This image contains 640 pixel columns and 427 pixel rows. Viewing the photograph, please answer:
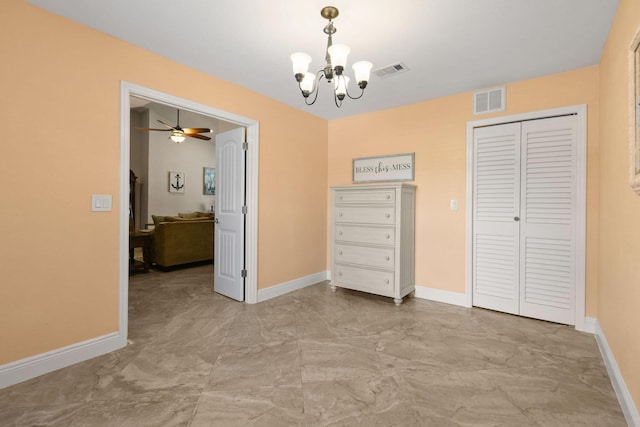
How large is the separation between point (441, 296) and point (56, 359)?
141 inches

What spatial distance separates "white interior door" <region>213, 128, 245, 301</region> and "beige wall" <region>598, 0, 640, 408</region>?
3171 mm

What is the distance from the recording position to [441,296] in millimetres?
3523

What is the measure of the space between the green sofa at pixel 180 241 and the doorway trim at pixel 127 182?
7.27 feet

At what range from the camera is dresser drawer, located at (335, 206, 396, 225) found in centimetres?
342

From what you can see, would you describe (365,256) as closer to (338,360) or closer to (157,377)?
(338,360)

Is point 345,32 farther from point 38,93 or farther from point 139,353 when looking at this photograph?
point 139,353

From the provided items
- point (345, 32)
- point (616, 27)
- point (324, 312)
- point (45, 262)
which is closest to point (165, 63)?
point (345, 32)

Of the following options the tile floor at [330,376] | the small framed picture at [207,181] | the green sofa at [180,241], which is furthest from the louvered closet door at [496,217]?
the small framed picture at [207,181]

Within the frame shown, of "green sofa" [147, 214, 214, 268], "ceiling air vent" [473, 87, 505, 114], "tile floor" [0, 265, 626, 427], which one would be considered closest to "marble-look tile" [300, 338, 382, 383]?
"tile floor" [0, 265, 626, 427]

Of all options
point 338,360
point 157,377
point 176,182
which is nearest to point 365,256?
point 338,360

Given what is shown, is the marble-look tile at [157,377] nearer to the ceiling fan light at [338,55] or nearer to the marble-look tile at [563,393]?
the marble-look tile at [563,393]

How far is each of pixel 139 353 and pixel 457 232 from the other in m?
3.31

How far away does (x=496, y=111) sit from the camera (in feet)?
10.4

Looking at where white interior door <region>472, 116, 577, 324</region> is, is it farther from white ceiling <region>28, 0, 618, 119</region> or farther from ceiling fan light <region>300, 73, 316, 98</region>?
ceiling fan light <region>300, 73, 316, 98</region>
